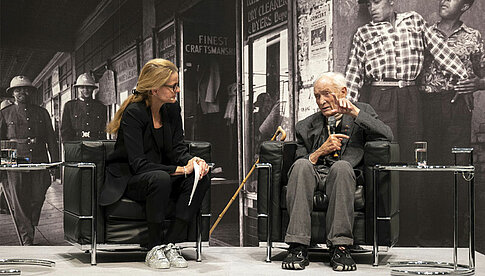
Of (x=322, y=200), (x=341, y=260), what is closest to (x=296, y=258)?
(x=341, y=260)

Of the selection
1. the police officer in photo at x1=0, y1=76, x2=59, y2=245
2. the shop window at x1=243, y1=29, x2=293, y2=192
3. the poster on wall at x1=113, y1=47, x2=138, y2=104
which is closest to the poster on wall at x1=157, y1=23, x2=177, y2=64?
the poster on wall at x1=113, y1=47, x2=138, y2=104

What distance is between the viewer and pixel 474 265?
372 cm

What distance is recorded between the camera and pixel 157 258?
143 inches

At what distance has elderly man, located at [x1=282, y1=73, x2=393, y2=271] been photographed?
11.9 feet

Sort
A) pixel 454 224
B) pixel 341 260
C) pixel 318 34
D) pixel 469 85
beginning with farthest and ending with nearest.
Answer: pixel 318 34
pixel 469 85
pixel 454 224
pixel 341 260

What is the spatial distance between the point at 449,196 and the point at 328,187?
1.76 m

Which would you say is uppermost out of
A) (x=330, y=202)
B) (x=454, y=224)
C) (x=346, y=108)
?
(x=346, y=108)

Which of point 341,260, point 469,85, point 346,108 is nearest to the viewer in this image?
point 341,260

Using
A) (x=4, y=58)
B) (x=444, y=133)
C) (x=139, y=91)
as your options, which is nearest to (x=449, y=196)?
(x=444, y=133)

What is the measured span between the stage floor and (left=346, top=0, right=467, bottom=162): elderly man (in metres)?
1.09

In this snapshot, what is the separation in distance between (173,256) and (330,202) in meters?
0.98

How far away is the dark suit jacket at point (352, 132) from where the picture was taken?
389 centimetres

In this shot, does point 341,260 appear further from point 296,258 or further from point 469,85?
point 469,85

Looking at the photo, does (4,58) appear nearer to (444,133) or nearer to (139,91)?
(139,91)
